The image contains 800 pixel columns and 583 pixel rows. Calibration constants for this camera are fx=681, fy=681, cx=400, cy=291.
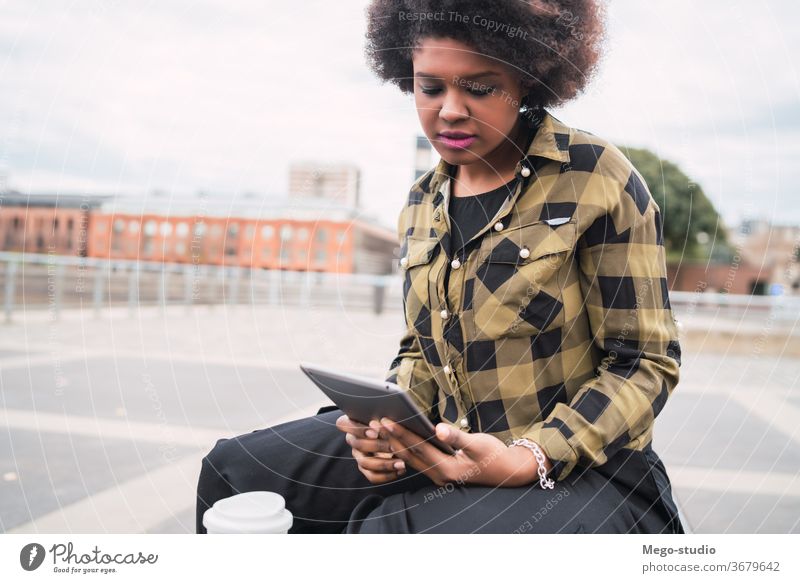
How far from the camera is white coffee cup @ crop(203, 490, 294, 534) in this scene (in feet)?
3.20

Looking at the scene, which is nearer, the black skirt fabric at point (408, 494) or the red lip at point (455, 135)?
the black skirt fabric at point (408, 494)

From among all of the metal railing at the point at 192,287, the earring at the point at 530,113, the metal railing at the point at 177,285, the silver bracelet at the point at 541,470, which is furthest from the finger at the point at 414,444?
the metal railing at the point at 192,287

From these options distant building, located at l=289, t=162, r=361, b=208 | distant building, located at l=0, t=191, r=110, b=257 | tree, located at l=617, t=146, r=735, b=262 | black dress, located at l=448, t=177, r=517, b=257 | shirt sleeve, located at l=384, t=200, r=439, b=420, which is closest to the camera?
black dress, located at l=448, t=177, r=517, b=257

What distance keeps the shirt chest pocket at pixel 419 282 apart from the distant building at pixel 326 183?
329mm

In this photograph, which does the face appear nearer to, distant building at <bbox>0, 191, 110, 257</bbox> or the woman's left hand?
the woman's left hand

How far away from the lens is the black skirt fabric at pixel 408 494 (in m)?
0.88

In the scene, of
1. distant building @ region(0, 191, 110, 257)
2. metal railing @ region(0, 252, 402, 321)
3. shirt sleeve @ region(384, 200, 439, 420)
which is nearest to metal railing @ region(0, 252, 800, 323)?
metal railing @ region(0, 252, 402, 321)

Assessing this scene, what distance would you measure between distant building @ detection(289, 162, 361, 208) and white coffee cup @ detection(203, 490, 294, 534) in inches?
26.7

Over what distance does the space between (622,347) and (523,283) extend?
162 millimetres

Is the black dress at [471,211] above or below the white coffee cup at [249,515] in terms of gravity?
above

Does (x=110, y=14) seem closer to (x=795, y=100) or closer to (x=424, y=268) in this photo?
(x=424, y=268)
